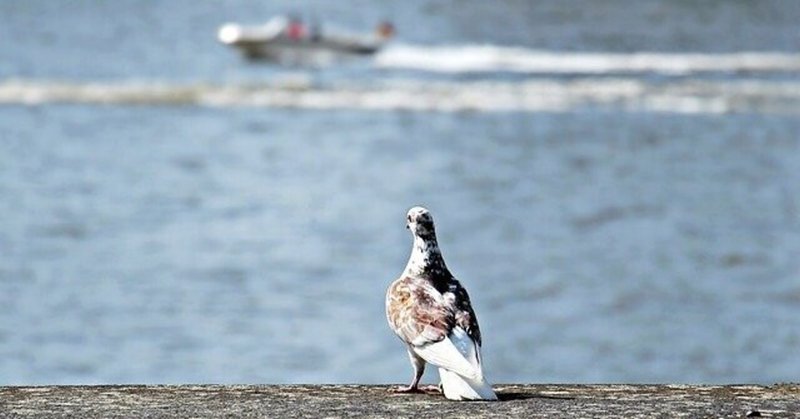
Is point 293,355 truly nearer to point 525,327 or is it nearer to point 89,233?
point 525,327

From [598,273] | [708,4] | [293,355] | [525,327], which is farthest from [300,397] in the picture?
[708,4]

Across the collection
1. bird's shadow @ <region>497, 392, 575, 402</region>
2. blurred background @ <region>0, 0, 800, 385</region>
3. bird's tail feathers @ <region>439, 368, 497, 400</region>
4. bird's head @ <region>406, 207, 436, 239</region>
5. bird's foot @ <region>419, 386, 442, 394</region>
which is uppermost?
blurred background @ <region>0, 0, 800, 385</region>

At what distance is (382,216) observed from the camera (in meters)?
29.0

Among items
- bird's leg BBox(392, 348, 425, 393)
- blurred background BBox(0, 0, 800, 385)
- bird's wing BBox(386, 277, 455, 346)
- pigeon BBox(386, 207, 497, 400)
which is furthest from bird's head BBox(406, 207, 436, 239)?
blurred background BBox(0, 0, 800, 385)

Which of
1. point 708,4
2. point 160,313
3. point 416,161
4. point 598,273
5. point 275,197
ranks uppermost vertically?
point 708,4

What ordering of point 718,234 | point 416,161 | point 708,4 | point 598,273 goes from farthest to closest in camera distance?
point 708,4 → point 416,161 → point 718,234 → point 598,273

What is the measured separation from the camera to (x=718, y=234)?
27266 mm

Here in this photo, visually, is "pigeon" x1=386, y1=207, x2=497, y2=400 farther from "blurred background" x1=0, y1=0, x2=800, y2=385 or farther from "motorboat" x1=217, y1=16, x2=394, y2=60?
"motorboat" x1=217, y1=16, x2=394, y2=60

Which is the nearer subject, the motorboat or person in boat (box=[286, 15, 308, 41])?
the motorboat

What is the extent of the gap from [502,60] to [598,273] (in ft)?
153

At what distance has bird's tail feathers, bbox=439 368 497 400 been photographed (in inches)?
278

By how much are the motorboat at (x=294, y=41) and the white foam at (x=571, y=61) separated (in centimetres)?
75

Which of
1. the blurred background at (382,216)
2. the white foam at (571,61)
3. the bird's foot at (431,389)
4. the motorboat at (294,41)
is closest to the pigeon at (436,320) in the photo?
the bird's foot at (431,389)

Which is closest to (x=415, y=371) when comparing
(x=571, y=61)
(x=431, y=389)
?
(x=431, y=389)
